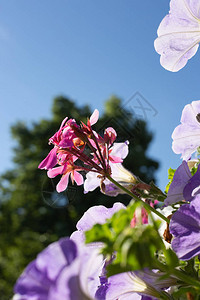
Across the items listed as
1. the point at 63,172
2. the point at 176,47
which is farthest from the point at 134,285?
the point at 176,47

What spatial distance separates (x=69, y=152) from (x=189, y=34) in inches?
11.1

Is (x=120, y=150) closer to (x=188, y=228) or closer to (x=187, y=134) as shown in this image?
(x=187, y=134)

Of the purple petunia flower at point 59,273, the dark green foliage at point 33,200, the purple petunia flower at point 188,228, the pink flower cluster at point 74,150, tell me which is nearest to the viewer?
the purple petunia flower at point 59,273

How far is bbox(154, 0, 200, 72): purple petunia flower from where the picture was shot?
0.58 metres

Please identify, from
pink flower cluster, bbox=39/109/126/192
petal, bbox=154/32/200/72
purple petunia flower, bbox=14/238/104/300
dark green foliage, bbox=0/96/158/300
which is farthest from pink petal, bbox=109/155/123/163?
dark green foliage, bbox=0/96/158/300

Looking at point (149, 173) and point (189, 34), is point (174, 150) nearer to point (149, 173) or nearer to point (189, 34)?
point (189, 34)

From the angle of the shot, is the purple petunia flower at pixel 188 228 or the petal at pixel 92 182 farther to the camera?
the petal at pixel 92 182

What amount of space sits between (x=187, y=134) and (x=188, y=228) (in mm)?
239

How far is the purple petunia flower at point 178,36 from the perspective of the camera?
577 millimetres

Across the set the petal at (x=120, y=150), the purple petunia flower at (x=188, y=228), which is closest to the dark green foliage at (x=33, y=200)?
the petal at (x=120, y=150)

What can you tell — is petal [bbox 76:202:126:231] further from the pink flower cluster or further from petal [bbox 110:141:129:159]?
petal [bbox 110:141:129:159]

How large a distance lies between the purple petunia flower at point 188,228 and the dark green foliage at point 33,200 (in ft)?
31.8

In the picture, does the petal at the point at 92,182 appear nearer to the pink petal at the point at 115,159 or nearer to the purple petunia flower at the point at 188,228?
the pink petal at the point at 115,159

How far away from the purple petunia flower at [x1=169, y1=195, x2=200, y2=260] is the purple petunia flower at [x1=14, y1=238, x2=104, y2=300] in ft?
0.51
